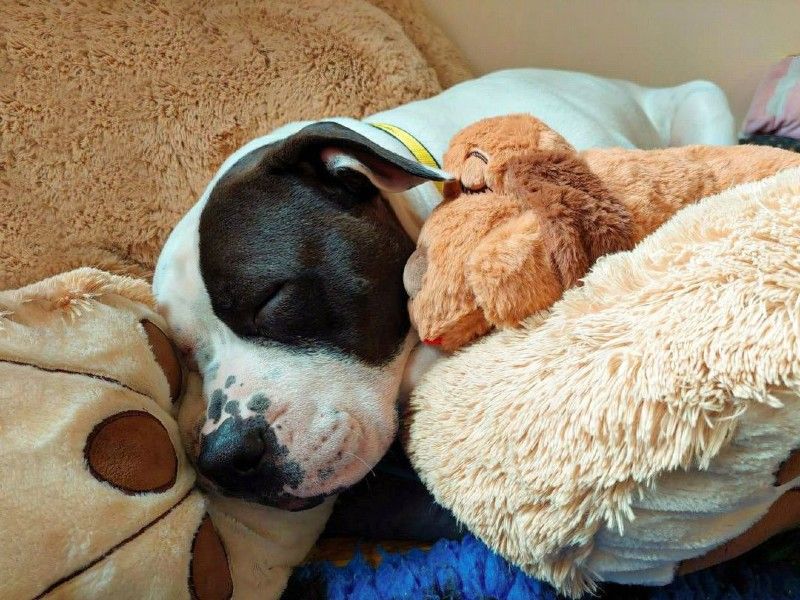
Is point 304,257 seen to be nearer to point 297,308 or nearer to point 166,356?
point 297,308

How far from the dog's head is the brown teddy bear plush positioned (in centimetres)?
9

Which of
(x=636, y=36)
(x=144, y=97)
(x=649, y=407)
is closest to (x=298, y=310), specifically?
(x=649, y=407)

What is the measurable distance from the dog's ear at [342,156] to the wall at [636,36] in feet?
3.52

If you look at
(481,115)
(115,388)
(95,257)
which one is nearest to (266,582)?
(115,388)

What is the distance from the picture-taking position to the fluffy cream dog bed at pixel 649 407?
594mm

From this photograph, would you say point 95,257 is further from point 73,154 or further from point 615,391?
point 615,391

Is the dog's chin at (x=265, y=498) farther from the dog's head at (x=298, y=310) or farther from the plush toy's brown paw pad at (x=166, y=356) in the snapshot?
→ the plush toy's brown paw pad at (x=166, y=356)

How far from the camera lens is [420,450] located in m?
0.88

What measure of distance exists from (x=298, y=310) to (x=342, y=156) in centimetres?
24

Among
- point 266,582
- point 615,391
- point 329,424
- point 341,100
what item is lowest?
point 266,582

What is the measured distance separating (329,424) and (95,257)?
65 centimetres

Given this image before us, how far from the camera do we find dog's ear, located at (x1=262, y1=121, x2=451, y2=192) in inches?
38.1

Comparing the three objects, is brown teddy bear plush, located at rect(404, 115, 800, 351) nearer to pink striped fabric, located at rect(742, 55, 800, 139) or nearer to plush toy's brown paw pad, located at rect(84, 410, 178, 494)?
plush toy's brown paw pad, located at rect(84, 410, 178, 494)

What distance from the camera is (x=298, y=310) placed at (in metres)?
0.97
